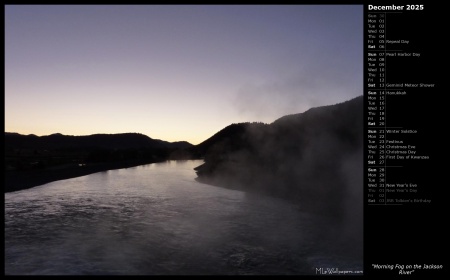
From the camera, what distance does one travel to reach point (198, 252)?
53.9ft

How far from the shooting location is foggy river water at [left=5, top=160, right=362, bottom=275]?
14.5m

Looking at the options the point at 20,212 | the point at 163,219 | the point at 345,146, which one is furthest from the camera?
the point at 345,146

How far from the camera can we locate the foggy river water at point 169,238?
14547mm

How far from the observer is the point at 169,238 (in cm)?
1917
